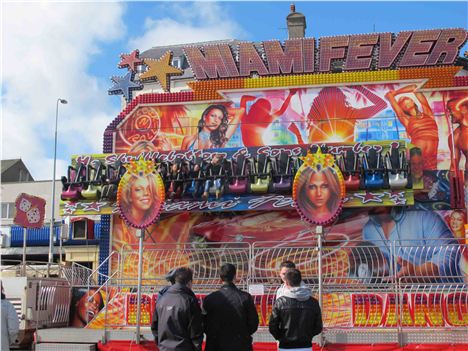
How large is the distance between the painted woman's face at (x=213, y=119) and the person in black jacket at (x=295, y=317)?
26.5ft

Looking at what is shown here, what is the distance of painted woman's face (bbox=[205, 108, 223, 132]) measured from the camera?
1415 centimetres

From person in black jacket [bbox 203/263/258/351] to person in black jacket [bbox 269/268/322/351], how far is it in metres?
0.29

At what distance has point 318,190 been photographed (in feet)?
31.8

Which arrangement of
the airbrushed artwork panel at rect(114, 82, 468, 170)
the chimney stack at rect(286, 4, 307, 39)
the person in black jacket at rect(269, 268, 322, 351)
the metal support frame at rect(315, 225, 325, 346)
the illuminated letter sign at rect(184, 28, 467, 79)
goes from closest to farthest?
the person in black jacket at rect(269, 268, 322, 351)
the metal support frame at rect(315, 225, 325, 346)
the airbrushed artwork panel at rect(114, 82, 468, 170)
the illuminated letter sign at rect(184, 28, 467, 79)
the chimney stack at rect(286, 4, 307, 39)

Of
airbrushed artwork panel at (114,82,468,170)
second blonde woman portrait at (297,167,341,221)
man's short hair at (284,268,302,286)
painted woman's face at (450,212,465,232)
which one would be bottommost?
man's short hair at (284,268,302,286)

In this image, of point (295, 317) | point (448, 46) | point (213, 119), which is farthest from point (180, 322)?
point (448, 46)

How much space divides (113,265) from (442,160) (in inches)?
313

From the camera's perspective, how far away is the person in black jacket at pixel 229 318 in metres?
6.35

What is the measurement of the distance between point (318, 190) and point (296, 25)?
13335 millimetres

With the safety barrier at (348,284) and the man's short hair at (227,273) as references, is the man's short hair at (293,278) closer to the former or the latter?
the man's short hair at (227,273)

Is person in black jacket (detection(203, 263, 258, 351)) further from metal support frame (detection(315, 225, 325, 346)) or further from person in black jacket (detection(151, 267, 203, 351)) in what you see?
metal support frame (detection(315, 225, 325, 346))

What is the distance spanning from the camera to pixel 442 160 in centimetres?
1291

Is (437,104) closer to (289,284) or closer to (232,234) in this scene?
(232,234)

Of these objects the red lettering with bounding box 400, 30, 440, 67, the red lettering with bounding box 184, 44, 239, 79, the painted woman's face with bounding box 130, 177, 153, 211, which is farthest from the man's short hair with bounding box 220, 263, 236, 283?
the red lettering with bounding box 400, 30, 440, 67
